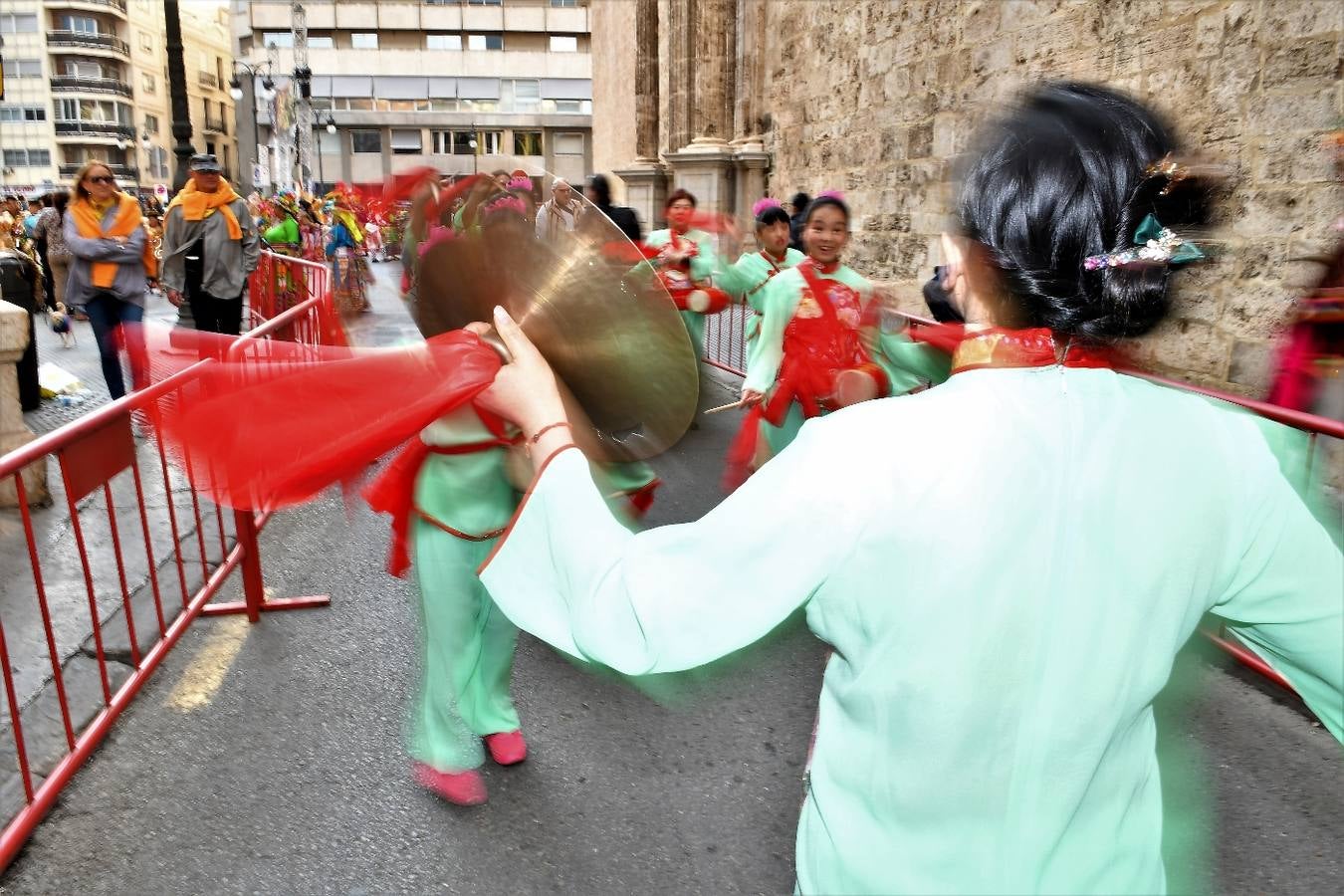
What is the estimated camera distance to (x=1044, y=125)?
94 cm

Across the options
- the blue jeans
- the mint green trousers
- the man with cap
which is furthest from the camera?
the man with cap

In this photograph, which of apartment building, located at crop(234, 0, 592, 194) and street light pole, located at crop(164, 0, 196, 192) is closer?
street light pole, located at crop(164, 0, 196, 192)

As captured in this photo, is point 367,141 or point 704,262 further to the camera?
point 367,141

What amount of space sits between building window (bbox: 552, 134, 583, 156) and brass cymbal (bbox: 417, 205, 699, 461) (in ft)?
185

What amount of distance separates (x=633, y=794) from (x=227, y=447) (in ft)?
5.83

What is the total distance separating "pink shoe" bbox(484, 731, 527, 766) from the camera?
2951mm

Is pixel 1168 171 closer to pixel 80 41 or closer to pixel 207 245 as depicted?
pixel 207 245

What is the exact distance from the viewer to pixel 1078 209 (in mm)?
896

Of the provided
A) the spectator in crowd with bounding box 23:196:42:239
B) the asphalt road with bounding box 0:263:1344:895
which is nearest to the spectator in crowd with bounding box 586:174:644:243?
the asphalt road with bounding box 0:263:1344:895

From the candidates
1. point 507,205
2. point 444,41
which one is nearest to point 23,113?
point 444,41

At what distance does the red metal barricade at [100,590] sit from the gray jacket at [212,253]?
9.35 feet

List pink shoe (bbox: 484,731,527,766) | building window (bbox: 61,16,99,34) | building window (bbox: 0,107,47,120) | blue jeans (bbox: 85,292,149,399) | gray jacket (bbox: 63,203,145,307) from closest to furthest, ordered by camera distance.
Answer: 1. pink shoe (bbox: 484,731,527,766)
2. gray jacket (bbox: 63,203,145,307)
3. blue jeans (bbox: 85,292,149,399)
4. building window (bbox: 0,107,47,120)
5. building window (bbox: 61,16,99,34)

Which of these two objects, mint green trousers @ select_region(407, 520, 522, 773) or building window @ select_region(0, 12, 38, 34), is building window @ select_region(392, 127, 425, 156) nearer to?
building window @ select_region(0, 12, 38, 34)

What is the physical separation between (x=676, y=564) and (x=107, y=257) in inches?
294
